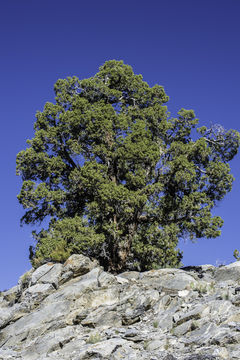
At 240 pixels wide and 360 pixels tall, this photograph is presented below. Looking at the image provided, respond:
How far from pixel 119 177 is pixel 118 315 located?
11.1m

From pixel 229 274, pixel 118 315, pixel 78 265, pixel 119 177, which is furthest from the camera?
pixel 119 177

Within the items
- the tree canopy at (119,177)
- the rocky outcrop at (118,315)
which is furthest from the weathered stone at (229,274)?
the tree canopy at (119,177)

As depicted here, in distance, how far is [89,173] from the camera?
21.9m

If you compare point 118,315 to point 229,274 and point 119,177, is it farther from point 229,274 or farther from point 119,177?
point 119,177

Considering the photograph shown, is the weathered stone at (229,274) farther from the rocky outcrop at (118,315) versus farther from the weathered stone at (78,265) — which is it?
the weathered stone at (78,265)

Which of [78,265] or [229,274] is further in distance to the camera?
[78,265]

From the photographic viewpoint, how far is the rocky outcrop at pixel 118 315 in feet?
35.5

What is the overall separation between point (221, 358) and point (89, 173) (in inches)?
550

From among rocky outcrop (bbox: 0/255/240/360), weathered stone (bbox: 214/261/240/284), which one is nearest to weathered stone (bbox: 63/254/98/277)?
rocky outcrop (bbox: 0/255/240/360)

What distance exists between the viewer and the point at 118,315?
13828 mm

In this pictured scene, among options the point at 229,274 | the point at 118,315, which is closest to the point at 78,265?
the point at 118,315

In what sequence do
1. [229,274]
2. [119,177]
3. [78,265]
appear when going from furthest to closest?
[119,177] < [78,265] < [229,274]

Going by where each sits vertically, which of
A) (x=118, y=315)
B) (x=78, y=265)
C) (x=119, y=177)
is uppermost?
(x=119, y=177)

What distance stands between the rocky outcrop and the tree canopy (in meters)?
2.83
